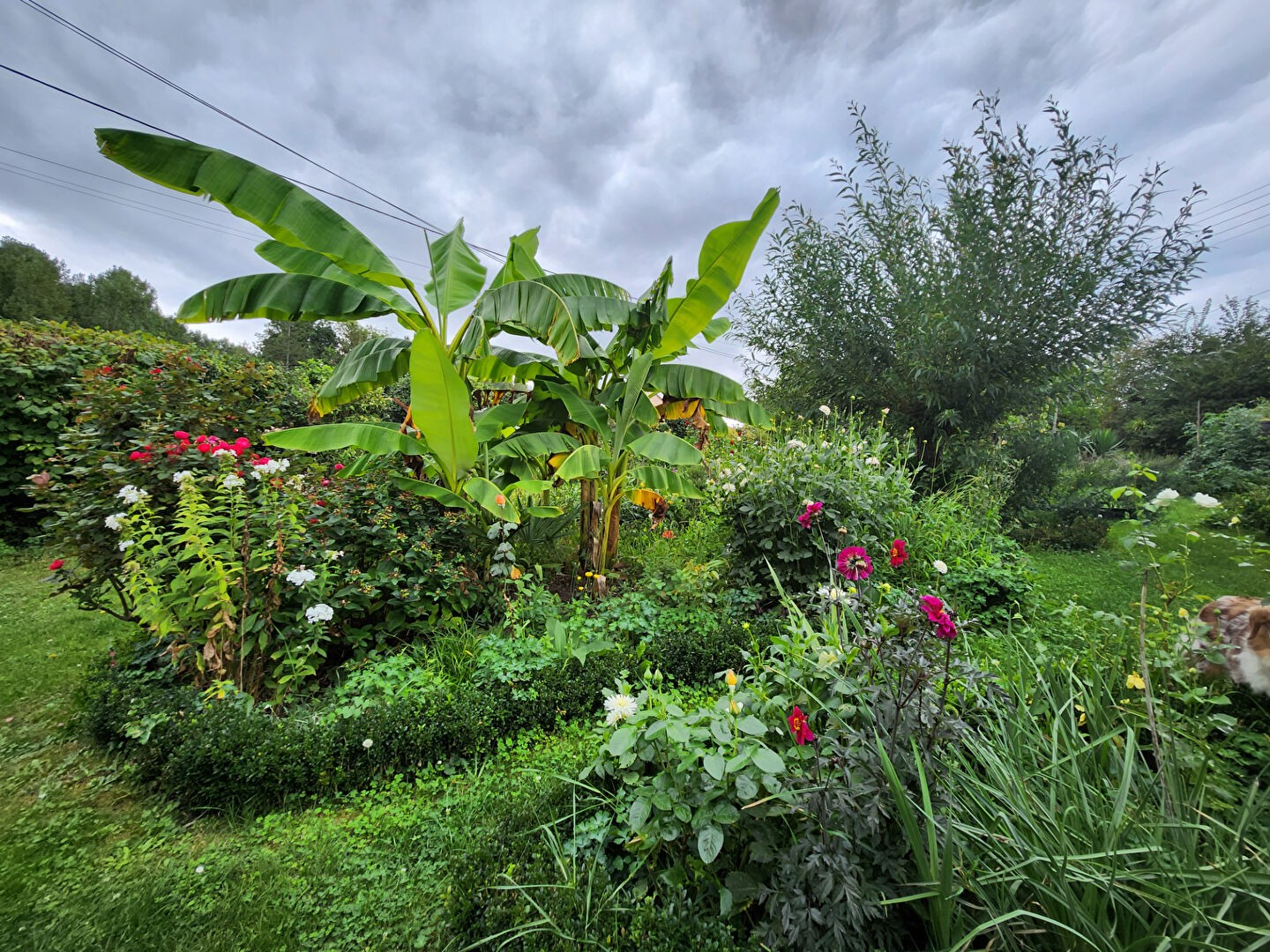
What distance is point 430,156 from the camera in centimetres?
830

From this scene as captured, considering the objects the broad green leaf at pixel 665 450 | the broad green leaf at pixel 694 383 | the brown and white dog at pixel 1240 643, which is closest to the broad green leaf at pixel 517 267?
the broad green leaf at pixel 694 383

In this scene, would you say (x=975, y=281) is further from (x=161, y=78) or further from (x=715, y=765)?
(x=161, y=78)

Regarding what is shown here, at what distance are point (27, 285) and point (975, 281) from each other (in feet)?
127

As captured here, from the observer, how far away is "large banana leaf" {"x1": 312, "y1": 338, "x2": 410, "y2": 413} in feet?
12.5

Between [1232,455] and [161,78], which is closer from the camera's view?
[161,78]

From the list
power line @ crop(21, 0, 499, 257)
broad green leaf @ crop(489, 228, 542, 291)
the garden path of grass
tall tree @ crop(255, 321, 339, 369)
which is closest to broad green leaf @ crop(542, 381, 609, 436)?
broad green leaf @ crop(489, 228, 542, 291)

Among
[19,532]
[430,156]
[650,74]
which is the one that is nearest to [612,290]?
[650,74]

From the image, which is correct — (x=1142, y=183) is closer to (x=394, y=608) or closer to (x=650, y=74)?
(x=650, y=74)

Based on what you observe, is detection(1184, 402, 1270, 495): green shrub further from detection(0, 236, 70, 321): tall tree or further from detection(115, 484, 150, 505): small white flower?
detection(0, 236, 70, 321): tall tree

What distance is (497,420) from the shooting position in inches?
161

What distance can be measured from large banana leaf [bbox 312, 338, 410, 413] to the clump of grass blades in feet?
13.6

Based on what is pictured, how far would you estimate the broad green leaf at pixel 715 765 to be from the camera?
1.22 m

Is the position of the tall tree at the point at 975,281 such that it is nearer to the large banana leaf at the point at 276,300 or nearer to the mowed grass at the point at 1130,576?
the mowed grass at the point at 1130,576

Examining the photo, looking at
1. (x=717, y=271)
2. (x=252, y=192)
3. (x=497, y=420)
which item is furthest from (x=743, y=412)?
(x=252, y=192)
